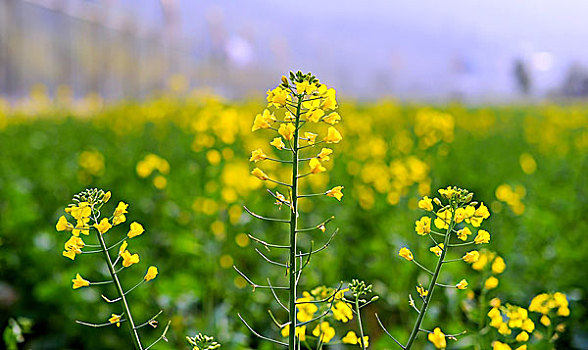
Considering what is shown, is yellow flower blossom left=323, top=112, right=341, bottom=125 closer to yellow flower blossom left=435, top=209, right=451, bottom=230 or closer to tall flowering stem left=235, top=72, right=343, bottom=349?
tall flowering stem left=235, top=72, right=343, bottom=349

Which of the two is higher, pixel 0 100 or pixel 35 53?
pixel 35 53

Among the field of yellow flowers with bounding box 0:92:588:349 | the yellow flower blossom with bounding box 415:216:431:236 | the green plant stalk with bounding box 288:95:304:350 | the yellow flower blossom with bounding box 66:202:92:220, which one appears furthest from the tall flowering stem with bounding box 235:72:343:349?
the field of yellow flowers with bounding box 0:92:588:349

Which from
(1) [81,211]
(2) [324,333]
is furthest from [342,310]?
(1) [81,211]

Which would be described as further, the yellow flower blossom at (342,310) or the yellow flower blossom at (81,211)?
the yellow flower blossom at (342,310)

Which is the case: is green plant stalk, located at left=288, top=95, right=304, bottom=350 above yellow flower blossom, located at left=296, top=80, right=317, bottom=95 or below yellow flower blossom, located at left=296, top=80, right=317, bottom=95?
below

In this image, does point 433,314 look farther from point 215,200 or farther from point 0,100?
point 0,100

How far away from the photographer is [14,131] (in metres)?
6.94

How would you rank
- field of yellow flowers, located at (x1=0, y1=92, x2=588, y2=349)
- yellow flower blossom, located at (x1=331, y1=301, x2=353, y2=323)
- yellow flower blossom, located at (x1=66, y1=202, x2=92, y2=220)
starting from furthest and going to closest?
field of yellow flowers, located at (x1=0, y1=92, x2=588, y2=349) < yellow flower blossom, located at (x1=331, y1=301, x2=353, y2=323) < yellow flower blossom, located at (x1=66, y1=202, x2=92, y2=220)

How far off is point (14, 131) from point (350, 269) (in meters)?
5.37

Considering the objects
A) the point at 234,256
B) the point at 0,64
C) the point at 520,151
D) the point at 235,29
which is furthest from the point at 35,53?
the point at 234,256

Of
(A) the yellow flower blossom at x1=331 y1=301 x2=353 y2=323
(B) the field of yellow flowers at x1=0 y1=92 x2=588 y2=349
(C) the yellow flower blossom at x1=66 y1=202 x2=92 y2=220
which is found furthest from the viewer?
(B) the field of yellow flowers at x1=0 y1=92 x2=588 y2=349

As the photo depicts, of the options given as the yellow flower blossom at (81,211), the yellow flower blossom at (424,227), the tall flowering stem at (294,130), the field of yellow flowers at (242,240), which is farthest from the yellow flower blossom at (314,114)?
the field of yellow flowers at (242,240)

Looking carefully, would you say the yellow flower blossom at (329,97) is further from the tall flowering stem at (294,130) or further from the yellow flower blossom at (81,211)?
the yellow flower blossom at (81,211)

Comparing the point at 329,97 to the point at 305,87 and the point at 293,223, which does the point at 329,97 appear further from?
the point at 293,223
